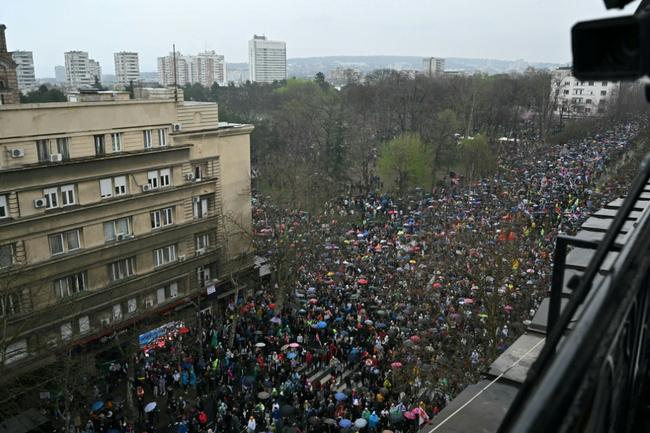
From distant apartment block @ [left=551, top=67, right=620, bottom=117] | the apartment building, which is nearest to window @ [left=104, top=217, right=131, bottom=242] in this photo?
the apartment building

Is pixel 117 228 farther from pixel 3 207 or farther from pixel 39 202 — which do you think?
pixel 3 207

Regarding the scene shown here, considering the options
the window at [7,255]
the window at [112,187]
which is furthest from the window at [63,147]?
the window at [7,255]

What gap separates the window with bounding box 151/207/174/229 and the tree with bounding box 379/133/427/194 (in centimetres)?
2562

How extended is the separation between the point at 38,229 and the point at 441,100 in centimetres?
6819

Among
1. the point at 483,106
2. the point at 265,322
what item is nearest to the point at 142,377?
the point at 265,322

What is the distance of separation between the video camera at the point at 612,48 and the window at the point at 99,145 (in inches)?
856

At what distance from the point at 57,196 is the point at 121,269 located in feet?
13.9

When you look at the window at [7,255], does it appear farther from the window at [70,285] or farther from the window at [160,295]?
the window at [160,295]

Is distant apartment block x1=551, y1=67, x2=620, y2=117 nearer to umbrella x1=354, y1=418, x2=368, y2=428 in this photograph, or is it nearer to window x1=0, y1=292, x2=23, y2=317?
umbrella x1=354, y1=418, x2=368, y2=428

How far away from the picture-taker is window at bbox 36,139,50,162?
64.8 ft

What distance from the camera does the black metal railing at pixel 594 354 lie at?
1693mm

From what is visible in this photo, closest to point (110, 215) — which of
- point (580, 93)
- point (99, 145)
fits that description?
point (99, 145)

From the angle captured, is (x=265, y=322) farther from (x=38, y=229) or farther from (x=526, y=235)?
(x=526, y=235)

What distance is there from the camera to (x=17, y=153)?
19062 millimetres
